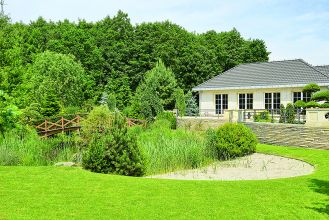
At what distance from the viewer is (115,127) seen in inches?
527

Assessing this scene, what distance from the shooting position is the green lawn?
300 inches

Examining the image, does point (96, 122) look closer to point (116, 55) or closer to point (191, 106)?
point (191, 106)

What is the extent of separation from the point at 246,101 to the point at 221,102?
2.52 meters

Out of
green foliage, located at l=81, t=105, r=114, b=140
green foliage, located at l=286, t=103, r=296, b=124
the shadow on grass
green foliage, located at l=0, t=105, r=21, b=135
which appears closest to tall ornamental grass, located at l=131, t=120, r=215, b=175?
green foliage, located at l=81, t=105, r=114, b=140

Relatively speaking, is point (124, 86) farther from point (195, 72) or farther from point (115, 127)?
point (115, 127)

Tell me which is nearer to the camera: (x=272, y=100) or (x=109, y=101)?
(x=272, y=100)

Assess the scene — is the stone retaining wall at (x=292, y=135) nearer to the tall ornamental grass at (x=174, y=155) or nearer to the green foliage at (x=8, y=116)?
the tall ornamental grass at (x=174, y=155)

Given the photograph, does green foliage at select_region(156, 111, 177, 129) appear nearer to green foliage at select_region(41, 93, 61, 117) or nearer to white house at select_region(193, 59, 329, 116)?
white house at select_region(193, 59, 329, 116)

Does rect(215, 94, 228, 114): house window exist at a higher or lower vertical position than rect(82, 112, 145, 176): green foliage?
higher

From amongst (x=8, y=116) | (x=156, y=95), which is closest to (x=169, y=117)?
(x=156, y=95)

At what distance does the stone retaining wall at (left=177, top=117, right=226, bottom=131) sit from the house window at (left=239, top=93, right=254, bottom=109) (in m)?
5.06

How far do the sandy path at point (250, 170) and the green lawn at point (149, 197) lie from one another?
218 centimetres

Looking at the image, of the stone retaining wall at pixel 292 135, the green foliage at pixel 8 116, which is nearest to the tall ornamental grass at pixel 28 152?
the green foliage at pixel 8 116

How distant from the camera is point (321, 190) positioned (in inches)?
390
